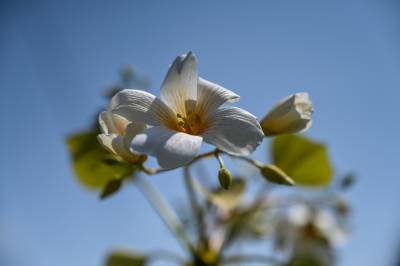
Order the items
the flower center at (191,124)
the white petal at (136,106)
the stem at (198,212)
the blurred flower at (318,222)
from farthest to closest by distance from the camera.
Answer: the blurred flower at (318,222)
the stem at (198,212)
the flower center at (191,124)
the white petal at (136,106)

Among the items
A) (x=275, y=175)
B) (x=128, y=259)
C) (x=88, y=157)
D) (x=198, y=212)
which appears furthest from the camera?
(x=88, y=157)

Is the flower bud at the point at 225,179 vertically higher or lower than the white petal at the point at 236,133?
lower

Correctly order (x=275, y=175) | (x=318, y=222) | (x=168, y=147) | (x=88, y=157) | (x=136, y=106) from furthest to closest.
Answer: (x=318, y=222), (x=88, y=157), (x=275, y=175), (x=136, y=106), (x=168, y=147)

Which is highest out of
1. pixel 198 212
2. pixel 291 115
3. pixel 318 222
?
pixel 291 115

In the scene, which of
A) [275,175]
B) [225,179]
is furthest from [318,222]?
[225,179]

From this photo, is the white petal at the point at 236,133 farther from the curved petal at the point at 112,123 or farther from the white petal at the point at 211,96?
the curved petal at the point at 112,123

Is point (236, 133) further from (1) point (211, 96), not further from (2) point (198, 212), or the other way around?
(2) point (198, 212)

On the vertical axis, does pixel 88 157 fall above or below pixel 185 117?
below

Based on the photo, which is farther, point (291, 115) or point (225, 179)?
point (291, 115)

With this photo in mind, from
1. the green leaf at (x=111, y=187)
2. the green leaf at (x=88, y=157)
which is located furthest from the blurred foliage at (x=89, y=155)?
the green leaf at (x=111, y=187)
